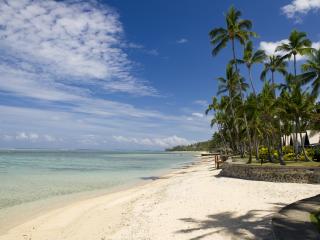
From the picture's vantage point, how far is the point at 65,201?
1666cm

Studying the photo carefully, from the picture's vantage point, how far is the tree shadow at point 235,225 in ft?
26.9

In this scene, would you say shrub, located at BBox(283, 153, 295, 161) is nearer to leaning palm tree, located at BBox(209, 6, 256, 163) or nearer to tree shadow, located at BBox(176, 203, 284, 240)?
leaning palm tree, located at BBox(209, 6, 256, 163)

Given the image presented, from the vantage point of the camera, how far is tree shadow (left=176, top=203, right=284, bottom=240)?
26.9 feet

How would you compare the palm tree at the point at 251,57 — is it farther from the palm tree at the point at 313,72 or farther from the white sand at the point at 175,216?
the white sand at the point at 175,216

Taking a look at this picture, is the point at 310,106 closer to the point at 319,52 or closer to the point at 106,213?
the point at 319,52

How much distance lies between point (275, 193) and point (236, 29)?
1832cm

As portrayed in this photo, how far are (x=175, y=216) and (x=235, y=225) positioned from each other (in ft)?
7.92

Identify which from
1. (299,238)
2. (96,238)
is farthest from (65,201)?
(299,238)

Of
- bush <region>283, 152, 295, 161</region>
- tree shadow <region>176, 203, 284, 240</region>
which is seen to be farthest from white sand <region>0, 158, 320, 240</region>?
bush <region>283, 152, 295, 161</region>

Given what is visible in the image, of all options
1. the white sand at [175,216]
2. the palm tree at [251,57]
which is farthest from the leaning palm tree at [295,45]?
the white sand at [175,216]

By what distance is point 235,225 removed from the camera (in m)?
9.04

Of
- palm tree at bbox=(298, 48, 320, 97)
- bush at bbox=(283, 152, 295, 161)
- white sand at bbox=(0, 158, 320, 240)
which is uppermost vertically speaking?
palm tree at bbox=(298, 48, 320, 97)

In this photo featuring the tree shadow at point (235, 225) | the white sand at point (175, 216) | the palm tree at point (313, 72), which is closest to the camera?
the tree shadow at point (235, 225)

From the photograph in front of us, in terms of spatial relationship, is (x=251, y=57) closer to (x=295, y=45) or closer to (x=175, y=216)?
(x=295, y=45)
